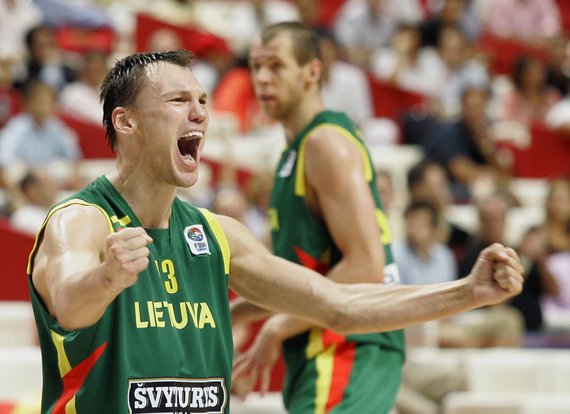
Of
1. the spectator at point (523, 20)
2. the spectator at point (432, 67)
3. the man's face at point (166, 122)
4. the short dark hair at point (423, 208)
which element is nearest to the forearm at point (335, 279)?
the man's face at point (166, 122)

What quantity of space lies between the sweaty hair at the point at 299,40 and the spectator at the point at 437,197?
4555 mm

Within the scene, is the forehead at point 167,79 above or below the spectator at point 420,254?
above

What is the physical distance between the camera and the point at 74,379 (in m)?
2.93

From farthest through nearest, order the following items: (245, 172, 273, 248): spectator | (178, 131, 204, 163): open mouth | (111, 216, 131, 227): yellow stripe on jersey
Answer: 1. (245, 172, 273, 248): spectator
2. (178, 131, 204, 163): open mouth
3. (111, 216, 131, 227): yellow stripe on jersey

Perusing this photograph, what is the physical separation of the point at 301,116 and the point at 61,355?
6.47 ft

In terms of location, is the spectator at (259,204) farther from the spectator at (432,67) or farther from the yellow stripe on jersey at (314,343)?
the yellow stripe on jersey at (314,343)

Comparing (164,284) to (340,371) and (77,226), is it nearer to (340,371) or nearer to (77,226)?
(77,226)

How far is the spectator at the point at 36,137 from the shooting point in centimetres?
972

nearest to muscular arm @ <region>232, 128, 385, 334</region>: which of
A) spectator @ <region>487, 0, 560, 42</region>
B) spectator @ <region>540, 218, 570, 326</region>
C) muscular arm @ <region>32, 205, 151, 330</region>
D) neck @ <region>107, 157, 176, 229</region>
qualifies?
neck @ <region>107, 157, 176, 229</region>

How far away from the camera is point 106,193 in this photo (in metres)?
3.12

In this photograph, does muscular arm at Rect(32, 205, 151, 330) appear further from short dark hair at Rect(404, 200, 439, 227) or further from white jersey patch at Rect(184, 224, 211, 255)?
short dark hair at Rect(404, 200, 439, 227)

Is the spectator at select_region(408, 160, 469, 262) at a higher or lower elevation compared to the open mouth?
lower

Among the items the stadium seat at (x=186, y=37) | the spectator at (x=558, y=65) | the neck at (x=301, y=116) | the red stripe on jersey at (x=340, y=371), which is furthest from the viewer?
the spectator at (x=558, y=65)

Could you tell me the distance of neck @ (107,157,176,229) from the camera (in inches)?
124
